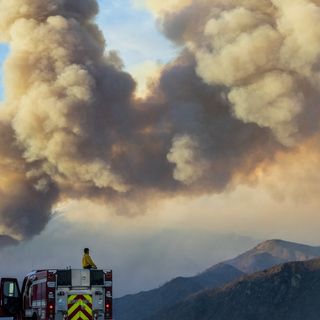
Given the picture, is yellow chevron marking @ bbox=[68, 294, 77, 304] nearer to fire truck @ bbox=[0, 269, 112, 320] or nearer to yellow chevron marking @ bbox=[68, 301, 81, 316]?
fire truck @ bbox=[0, 269, 112, 320]

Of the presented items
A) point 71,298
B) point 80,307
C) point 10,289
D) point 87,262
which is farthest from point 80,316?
point 10,289

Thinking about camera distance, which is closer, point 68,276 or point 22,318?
point 68,276

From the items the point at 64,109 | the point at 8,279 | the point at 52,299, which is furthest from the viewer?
the point at 64,109

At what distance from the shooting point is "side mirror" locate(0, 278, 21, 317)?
104 feet

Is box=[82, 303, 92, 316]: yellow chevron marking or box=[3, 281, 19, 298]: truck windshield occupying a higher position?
box=[3, 281, 19, 298]: truck windshield

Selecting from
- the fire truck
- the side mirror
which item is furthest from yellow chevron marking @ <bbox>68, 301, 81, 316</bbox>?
the side mirror

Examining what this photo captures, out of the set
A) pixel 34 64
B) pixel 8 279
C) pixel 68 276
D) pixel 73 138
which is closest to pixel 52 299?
pixel 68 276

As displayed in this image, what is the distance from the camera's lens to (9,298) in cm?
3212

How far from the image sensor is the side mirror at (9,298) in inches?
1251

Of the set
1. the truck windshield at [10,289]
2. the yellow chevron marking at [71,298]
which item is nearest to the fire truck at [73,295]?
the yellow chevron marking at [71,298]

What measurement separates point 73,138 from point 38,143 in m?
2.42

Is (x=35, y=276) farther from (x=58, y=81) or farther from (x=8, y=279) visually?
(x=58, y=81)

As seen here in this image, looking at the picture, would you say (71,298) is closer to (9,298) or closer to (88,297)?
(88,297)

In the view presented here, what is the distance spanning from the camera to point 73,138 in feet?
141
